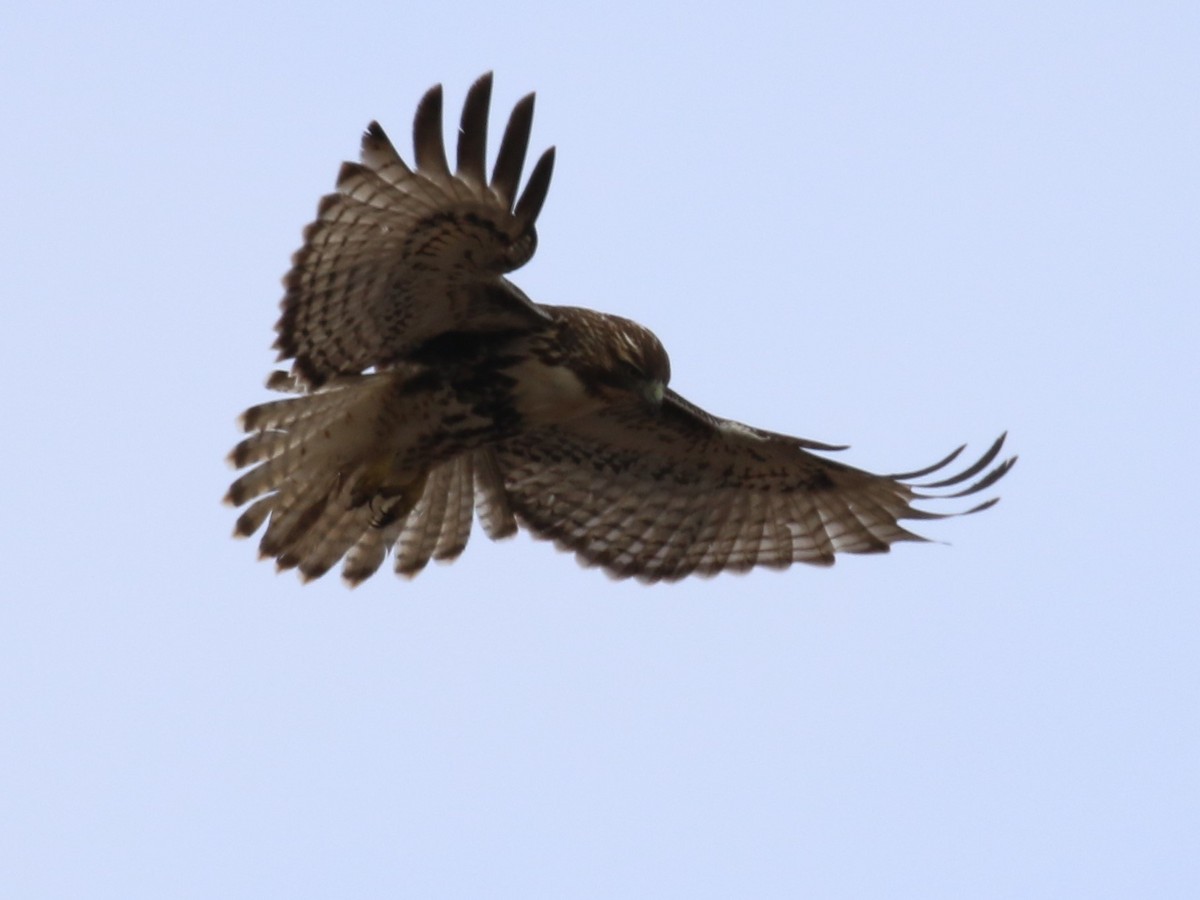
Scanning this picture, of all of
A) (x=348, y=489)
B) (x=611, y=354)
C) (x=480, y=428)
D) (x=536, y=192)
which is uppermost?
(x=536, y=192)

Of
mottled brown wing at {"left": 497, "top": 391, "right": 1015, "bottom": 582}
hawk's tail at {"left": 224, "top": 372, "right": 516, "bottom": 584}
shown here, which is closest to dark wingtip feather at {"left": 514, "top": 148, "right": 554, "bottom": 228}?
hawk's tail at {"left": 224, "top": 372, "right": 516, "bottom": 584}

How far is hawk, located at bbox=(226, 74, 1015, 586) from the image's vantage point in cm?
825

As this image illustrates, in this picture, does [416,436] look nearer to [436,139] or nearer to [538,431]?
[538,431]

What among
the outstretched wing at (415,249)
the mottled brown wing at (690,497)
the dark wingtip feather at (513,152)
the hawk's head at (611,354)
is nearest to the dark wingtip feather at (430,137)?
the outstretched wing at (415,249)

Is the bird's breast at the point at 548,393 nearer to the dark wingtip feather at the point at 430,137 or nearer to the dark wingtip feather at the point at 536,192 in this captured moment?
the dark wingtip feather at the point at 536,192

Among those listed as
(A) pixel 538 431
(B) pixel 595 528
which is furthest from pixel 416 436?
(B) pixel 595 528

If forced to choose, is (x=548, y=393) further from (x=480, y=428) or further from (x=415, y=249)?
(x=415, y=249)

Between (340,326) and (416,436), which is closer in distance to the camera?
(340,326)

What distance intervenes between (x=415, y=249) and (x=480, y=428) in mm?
1305

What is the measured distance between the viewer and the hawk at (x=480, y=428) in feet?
27.1

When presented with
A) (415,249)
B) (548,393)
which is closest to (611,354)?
(548,393)

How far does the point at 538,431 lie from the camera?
10.0 metres

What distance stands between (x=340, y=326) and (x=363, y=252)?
530 mm

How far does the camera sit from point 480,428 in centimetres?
953
